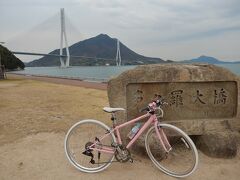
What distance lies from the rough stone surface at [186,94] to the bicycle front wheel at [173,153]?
13.9 inches

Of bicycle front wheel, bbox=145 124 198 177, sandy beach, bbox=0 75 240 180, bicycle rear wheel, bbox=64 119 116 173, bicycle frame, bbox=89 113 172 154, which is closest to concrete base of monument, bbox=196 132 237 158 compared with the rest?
sandy beach, bbox=0 75 240 180

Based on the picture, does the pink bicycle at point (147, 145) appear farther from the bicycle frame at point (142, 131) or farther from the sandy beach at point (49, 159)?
the sandy beach at point (49, 159)

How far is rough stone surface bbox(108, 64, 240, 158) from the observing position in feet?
12.5

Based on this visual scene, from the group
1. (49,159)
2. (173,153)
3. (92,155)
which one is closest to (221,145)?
(173,153)

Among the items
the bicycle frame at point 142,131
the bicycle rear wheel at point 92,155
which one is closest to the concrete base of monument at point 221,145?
the bicycle frame at point 142,131

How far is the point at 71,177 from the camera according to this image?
321cm

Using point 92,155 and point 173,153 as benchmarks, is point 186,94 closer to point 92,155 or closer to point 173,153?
point 173,153

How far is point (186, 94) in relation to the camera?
3.92m

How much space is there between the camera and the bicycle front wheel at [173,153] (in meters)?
3.08

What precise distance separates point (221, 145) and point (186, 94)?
2.65ft

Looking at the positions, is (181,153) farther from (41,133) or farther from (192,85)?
(41,133)

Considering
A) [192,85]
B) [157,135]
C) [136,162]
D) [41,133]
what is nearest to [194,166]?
[157,135]

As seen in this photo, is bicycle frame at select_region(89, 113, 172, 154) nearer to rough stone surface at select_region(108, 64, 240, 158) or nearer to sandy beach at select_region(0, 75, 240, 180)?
sandy beach at select_region(0, 75, 240, 180)

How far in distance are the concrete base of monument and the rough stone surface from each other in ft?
0.31
